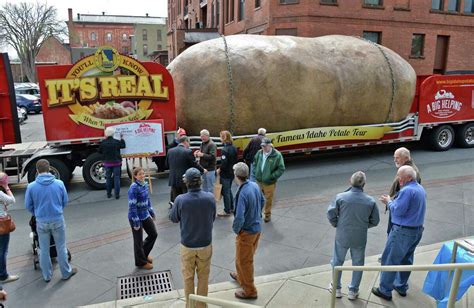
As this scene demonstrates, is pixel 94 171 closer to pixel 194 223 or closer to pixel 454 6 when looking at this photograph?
pixel 194 223

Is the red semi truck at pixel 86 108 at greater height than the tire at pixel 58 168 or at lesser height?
greater

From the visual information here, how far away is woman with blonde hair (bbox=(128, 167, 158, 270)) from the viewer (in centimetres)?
552

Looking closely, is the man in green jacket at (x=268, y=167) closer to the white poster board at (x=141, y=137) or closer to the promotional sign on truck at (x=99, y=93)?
the white poster board at (x=141, y=137)

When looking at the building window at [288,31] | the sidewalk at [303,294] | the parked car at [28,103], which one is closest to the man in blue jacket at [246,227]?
the sidewalk at [303,294]

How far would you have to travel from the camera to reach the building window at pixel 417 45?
24.1 m

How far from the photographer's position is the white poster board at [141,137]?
9594mm

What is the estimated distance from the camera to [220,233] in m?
7.04

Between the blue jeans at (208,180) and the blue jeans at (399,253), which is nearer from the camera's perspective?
the blue jeans at (399,253)

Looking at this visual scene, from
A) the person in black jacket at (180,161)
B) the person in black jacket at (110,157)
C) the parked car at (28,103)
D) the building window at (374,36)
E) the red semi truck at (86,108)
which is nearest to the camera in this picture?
the person in black jacket at (180,161)

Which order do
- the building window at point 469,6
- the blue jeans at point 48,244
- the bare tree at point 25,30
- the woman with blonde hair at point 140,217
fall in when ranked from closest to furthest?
1. the blue jeans at point 48,244
2. the woman with blonde hair at point 140,217
3. the building window at point 469,6
4. the bare tree at point 25,30

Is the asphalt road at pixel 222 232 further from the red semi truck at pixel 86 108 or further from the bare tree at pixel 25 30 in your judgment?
the bare tree at pixel 25 30

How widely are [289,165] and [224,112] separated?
290cm

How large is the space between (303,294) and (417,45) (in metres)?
23.6

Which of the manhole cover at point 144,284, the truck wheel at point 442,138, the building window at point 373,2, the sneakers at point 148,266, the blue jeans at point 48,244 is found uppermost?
the building window at point 373,2
